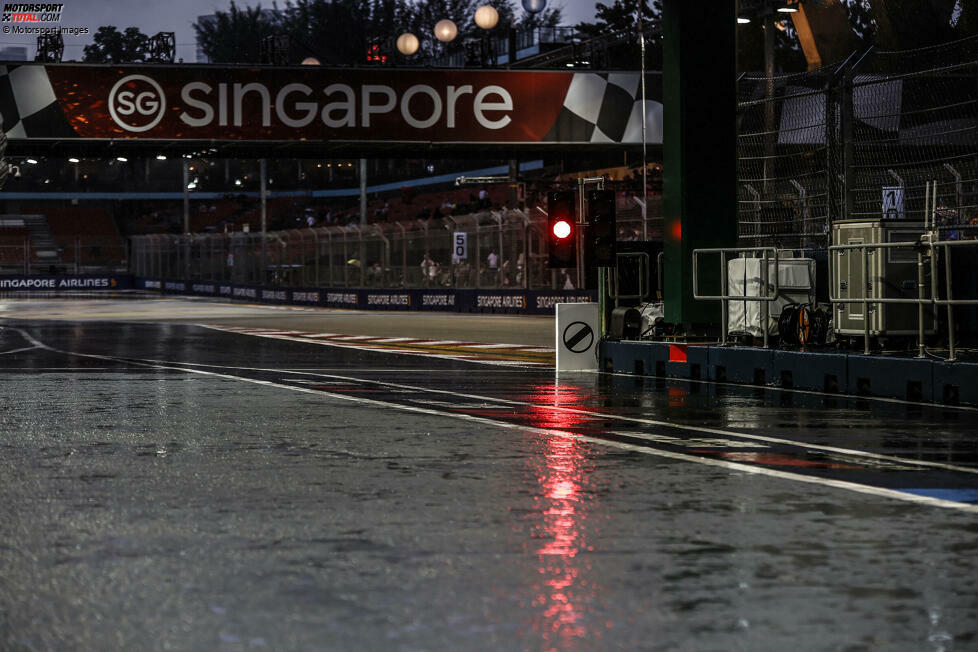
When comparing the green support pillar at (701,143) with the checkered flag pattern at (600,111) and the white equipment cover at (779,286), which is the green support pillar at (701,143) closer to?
the white equipment cover at (779,286)

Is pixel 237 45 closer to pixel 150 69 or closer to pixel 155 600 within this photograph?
pixel 150 69

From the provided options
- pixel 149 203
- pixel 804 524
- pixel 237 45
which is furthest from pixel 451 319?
pixel 237 45

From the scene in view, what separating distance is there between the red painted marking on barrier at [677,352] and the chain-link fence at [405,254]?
16.5 m

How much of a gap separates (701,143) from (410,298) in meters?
28.7

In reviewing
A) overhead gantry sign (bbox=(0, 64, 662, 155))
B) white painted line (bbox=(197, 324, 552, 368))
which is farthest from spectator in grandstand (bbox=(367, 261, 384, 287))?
white painted line (bbox=(197, 324, 552, 368))

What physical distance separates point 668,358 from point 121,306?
121ft

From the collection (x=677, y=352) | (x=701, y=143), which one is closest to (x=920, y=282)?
(x=677, y=352)

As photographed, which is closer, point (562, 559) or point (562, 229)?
point (562, 559)

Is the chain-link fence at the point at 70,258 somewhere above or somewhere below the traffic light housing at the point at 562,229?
above

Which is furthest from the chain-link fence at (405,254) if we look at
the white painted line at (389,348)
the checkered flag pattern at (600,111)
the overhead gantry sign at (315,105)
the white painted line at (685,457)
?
the white painted line at (685,457)

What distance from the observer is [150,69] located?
3647 centimetres

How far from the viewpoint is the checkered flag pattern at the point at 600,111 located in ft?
126

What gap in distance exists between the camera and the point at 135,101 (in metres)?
36.3

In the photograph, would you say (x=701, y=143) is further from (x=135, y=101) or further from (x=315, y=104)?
(x=135, y=101)
